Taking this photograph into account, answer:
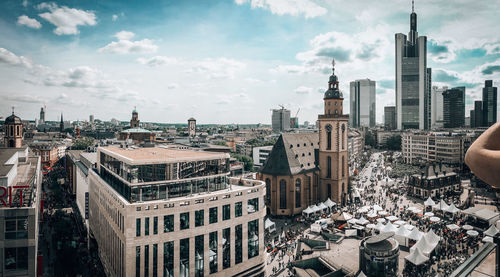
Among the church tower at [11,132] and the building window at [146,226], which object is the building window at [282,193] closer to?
the building window at [146,226]

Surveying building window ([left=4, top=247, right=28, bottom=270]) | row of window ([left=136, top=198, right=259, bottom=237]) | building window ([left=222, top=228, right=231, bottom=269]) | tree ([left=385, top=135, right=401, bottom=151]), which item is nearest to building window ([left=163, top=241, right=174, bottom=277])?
row of window ([left=136, top=198, right=259, bottom=237])

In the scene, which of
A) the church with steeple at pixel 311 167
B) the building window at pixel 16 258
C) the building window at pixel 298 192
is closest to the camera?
the building window at pixel 16 258

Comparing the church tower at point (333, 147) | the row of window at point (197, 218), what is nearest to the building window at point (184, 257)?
the row of window at point (197, 218)

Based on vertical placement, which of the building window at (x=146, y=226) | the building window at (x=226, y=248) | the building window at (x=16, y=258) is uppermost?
the building window at (x=146, y=226)

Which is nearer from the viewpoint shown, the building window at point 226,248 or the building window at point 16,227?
the building window at point 16,227

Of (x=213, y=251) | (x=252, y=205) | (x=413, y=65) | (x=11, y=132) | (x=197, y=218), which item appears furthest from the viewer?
(x=413, y=65)

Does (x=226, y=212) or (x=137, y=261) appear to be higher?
(x=226, y=212)

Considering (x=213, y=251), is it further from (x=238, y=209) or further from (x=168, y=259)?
(x=238, y=209)

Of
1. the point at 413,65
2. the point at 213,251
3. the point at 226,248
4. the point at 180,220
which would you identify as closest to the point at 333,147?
the point at 226,248
